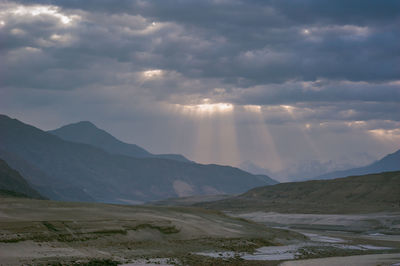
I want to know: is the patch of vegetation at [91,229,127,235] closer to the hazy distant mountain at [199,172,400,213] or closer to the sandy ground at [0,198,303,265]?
the sandy ground at [0,198,303,265]

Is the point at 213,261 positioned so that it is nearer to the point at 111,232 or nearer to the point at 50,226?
the point at 111,232

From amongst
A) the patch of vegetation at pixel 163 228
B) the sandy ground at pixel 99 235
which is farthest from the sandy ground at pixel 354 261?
the patch of vegetation at pixel 163 228

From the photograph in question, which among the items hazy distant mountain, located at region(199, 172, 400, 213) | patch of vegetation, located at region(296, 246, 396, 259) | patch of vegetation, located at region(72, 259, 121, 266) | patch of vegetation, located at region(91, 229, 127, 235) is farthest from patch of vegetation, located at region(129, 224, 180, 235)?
hazy distant mountain, located at region(199, 172, 400, 213)

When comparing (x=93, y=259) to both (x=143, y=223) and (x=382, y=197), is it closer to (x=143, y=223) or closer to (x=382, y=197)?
(x=143, y=223)

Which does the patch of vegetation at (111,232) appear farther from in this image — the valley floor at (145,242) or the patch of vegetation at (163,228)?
the patch of vegetation at (163,228)

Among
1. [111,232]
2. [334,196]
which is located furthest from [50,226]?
[334,196]

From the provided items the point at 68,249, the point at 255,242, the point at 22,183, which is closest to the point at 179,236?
the point at 255,242

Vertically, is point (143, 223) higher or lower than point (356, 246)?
higher
